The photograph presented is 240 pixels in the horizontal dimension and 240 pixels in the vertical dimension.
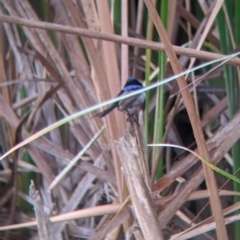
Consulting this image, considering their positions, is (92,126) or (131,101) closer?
(131,101)

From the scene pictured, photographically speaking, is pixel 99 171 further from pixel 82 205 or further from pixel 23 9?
pixel 23 9

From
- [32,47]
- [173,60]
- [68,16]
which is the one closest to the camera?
[173,60]

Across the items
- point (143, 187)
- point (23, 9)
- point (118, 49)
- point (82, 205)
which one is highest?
point (23, 9)

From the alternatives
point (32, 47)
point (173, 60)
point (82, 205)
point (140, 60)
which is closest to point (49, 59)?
point (32, 47)

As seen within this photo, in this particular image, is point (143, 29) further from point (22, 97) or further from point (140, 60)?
point (22, 97)

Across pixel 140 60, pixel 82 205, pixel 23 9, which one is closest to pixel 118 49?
pixel 140 60

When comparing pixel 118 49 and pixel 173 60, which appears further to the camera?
pixel 118 49

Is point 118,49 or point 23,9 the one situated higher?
point 23,9

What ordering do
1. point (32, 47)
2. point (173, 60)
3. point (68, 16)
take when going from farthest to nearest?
point (32, 47) → point (68, 16) → point (173, 60)
